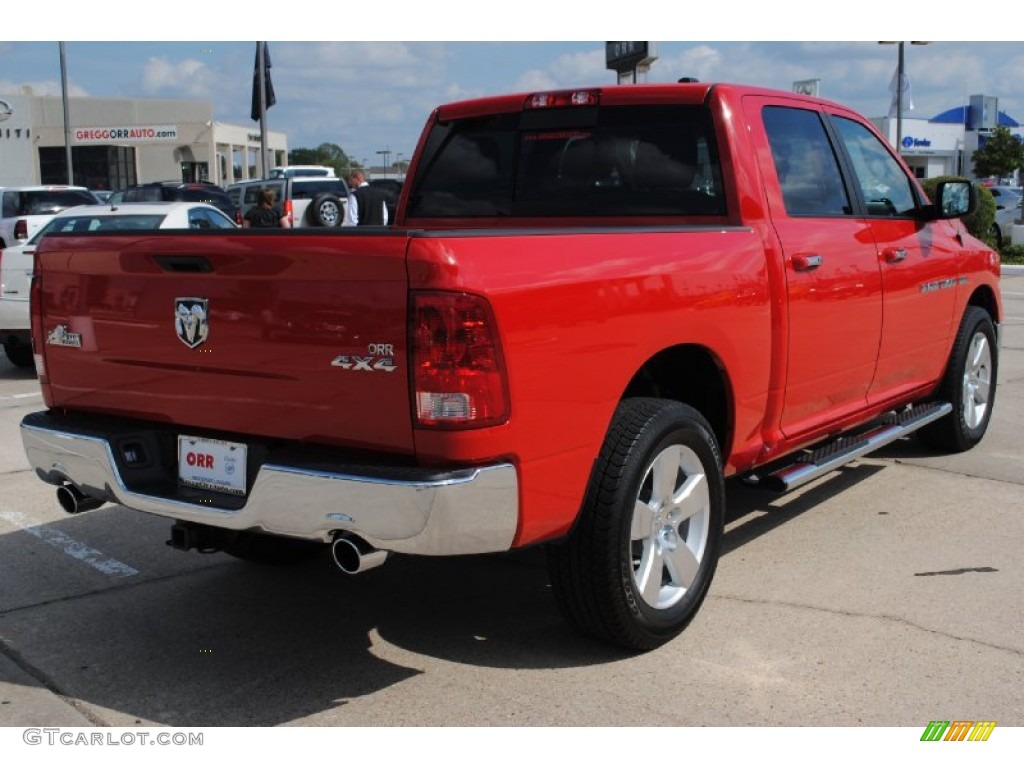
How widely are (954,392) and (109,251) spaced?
474 centimetres

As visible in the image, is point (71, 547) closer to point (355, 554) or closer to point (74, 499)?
point (74, 499)

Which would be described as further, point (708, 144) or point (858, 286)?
point (858, 286)

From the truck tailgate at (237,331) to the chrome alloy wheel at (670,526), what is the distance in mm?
1039

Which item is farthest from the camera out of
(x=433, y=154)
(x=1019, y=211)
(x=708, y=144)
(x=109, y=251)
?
(x=1019, y=211)

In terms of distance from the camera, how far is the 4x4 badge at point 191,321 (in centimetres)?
361

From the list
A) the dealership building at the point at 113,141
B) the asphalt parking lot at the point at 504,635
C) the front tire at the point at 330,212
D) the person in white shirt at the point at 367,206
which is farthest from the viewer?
the dealership building at the point at 113,141

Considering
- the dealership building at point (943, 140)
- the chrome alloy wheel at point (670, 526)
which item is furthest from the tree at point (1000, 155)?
the chrome alloy wheel at point (670, 526)

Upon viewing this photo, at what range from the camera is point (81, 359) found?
13.3ft

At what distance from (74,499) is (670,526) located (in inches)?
84.1

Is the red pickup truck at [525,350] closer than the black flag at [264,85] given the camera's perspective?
Yes

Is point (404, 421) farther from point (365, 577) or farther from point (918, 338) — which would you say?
point (918, 338)

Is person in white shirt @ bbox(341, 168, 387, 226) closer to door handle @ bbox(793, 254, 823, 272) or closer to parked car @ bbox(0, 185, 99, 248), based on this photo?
parked car @ bbox(0, 185, 99, 248)

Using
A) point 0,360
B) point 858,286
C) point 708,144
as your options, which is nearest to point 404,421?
point 708,144
